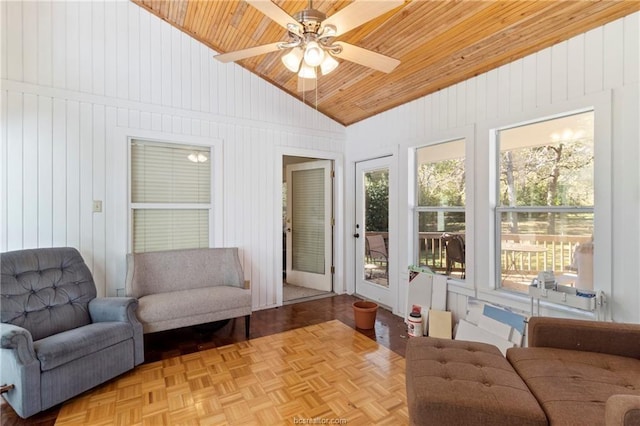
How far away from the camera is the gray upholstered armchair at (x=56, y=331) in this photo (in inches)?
70.5

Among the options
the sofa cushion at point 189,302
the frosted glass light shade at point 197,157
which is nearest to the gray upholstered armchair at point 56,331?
the sofa cushion at point 189,302

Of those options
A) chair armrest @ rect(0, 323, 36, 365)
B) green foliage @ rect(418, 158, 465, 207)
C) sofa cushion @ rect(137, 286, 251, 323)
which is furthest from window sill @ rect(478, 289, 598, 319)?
chair armrest @ rect(0, 323, 36, 365)

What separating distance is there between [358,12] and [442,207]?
2.27 m

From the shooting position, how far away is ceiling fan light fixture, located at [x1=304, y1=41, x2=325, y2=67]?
1.70 m

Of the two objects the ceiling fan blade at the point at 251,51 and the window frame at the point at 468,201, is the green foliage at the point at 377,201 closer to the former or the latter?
the window frame at the point at 468,201

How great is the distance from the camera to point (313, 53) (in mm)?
1720

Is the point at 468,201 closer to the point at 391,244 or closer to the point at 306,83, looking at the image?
the point at 391,244

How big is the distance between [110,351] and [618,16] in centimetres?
418

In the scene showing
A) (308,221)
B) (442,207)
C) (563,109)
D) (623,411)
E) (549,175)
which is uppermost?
(563,109)

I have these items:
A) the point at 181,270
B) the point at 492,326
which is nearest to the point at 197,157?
the point at 181,270

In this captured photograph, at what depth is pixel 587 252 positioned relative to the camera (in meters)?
2.24

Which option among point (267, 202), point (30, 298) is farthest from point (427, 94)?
point (30, 298)

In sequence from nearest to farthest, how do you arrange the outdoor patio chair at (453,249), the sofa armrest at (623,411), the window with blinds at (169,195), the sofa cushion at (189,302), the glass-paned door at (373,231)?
the sofa armrest at (623,411)
the sofa cushion at (189,302)
the outdoor patio chair at (453,249)
the window with blinds at (169,195)
the glass-paned door at (373,231)

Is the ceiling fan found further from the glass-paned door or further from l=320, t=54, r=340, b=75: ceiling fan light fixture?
the glass-paned door
